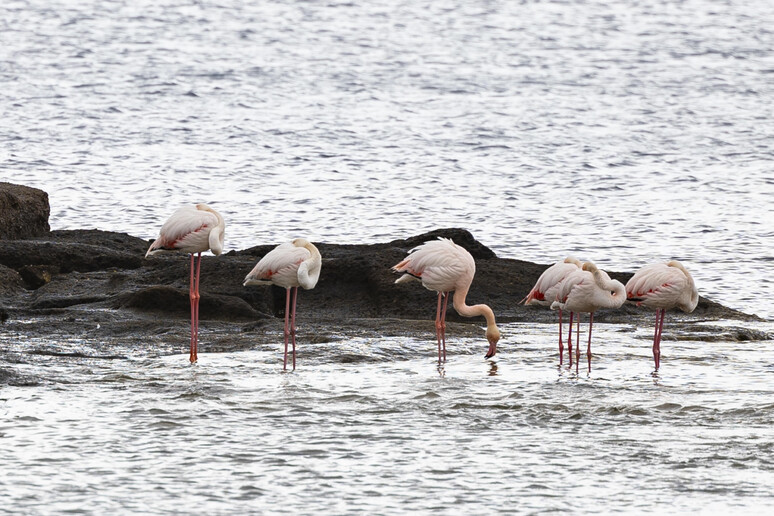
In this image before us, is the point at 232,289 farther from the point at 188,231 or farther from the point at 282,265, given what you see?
the point at 282,265

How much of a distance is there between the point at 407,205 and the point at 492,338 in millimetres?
13737

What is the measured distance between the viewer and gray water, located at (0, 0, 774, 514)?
789 cm

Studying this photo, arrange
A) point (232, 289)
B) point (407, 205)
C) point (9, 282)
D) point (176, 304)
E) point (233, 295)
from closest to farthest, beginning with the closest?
point (176, 304)
point (233, 295)
point (232, 289)
point (9, 282)
point (407, 205)

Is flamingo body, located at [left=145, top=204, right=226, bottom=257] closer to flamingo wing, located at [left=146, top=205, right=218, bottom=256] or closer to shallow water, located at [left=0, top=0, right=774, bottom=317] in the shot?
flamingo wing, located at [left=146, top=205, right=218, bottom=256]

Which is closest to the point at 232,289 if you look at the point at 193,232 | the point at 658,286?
the point at 193,232

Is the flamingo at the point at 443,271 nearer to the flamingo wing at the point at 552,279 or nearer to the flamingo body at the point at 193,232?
the flamingo wing at the point at 552,279

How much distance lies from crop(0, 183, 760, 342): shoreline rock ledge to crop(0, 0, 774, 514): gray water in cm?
97

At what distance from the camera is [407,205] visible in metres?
25.2

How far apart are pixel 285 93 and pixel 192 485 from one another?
33.5 metres

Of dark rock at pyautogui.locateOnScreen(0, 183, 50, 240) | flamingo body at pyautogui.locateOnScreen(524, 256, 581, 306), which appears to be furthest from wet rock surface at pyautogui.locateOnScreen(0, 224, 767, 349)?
flamingo body at pyautogui.locateOnScreen(524, 256, 581, 306)

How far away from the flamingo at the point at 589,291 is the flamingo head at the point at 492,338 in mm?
706

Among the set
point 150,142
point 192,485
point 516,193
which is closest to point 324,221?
point 516,193

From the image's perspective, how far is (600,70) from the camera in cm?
4516

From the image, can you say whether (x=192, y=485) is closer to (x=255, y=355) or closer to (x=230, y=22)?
(x=255, y=355)
